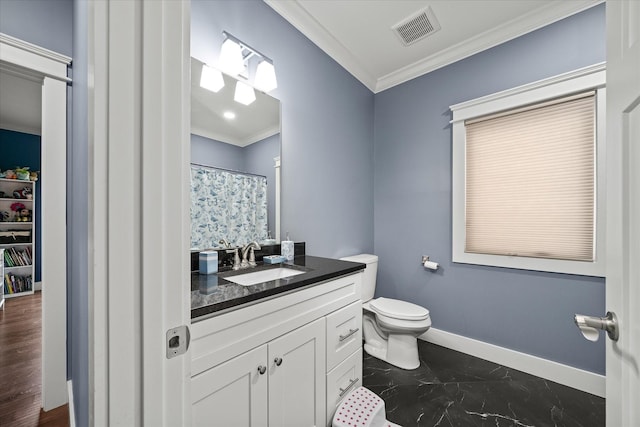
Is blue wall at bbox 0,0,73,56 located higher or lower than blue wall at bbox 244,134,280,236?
higher

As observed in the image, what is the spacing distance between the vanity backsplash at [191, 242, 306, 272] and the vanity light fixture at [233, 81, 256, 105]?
97 cm

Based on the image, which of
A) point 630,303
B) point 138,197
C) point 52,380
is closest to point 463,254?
point 630,303

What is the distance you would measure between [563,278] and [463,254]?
64 centimetres

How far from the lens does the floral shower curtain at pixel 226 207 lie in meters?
1.47

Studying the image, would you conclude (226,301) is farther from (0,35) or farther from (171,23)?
(0,35)

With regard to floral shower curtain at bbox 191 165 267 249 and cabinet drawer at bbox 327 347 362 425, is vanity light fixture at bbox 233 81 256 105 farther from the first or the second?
cabinet drawer at bbox 327 347 362 425

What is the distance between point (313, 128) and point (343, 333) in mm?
1543

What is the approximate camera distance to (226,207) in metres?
1.61

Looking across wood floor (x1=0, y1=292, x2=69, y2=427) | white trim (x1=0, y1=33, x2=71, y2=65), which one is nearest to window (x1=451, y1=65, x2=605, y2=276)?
white trim (x1=0, y1=33, x2=71, y2=65)

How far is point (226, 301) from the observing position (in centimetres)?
90

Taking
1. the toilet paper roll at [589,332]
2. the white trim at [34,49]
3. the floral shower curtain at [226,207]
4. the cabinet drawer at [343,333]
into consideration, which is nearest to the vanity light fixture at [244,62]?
the floral shower curtain at [226,207]

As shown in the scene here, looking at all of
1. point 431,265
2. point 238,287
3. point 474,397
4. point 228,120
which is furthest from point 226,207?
point 474,397

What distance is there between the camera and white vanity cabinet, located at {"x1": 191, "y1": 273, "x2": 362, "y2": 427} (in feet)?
2.86

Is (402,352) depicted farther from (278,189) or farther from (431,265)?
(278,189)
